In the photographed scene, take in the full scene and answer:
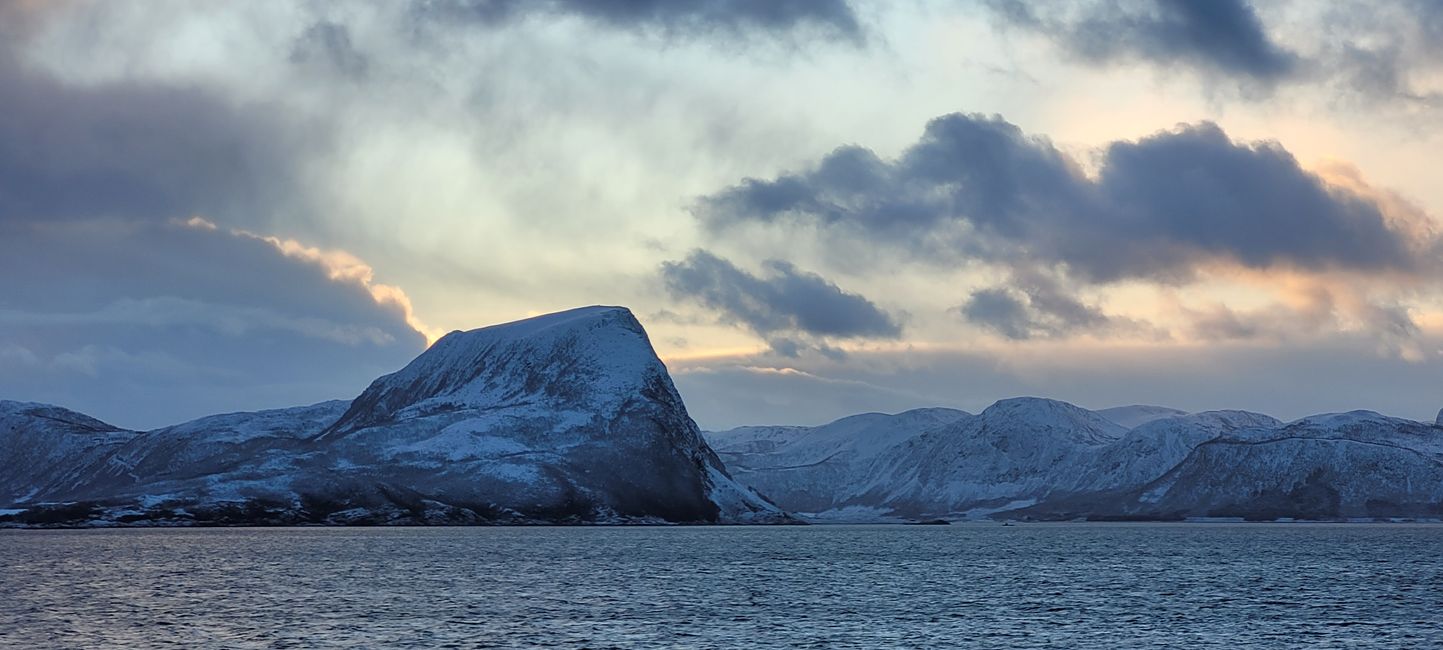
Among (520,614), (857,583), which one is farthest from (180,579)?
(857,583)

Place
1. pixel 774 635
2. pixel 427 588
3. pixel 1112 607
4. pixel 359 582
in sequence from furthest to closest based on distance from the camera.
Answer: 1. pixel 359 582
2. pixel 427 588
3. pixel 1112 607
4. pixel 774 635

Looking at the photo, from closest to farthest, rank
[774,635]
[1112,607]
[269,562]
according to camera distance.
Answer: [774,635] → [1112,607] → [269,562]

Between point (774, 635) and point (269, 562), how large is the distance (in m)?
115

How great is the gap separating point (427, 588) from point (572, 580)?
2040cm

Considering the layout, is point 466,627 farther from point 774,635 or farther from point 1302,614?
point 1302,614

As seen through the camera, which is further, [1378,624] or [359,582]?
[359,582]

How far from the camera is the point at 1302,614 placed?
118 meters

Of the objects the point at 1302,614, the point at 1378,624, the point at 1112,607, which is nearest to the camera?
the point at 1378,624

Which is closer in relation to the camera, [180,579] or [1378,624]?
[1378,624]

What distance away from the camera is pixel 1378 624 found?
109250 mm

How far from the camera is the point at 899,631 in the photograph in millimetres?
104562

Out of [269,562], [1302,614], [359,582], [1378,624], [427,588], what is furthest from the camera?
[269,562]

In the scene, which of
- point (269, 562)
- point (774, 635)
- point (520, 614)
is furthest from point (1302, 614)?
point (269, 562)

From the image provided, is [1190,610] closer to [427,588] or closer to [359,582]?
[427,588]
